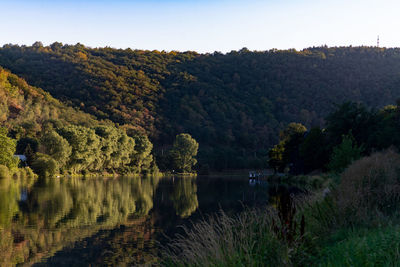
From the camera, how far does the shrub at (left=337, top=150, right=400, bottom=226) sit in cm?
1310

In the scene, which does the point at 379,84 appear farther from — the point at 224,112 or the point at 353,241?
the point at 353,241

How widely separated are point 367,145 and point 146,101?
9787 cm

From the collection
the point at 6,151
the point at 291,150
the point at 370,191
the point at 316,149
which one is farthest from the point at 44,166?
the point at 370,191

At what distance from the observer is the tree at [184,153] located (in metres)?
116

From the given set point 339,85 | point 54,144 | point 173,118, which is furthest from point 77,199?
point 339,85

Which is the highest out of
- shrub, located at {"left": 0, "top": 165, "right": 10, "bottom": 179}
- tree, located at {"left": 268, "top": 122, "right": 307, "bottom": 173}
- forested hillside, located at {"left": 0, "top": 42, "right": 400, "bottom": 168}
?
forested hillside, located at {"left": 0, "top": 42, "right": 400, "bottom": 168}

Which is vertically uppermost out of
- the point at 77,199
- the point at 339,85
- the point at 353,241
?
the point at 339,85

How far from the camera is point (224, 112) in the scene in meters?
139

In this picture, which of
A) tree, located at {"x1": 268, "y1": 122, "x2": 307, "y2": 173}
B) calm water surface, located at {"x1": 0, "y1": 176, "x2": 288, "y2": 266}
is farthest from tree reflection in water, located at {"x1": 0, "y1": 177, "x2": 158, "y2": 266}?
tree, located at {"x1": 268, "y1": 122, "x2": 307, "y2": 173}

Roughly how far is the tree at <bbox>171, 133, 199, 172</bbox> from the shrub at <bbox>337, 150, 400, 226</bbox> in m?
101

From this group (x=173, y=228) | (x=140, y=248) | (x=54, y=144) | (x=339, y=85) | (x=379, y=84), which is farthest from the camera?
(x=339, y=85)

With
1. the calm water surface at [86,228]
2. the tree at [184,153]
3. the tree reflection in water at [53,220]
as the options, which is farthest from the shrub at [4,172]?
the tree at [184,153]

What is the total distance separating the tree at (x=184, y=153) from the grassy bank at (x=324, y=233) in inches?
3933

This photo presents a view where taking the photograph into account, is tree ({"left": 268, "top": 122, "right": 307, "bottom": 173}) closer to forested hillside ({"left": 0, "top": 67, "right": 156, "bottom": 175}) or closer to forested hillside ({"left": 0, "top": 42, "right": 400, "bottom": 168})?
forested hillside ({"left": 0, "top": 67, "right": 156, "bottom": 175})
